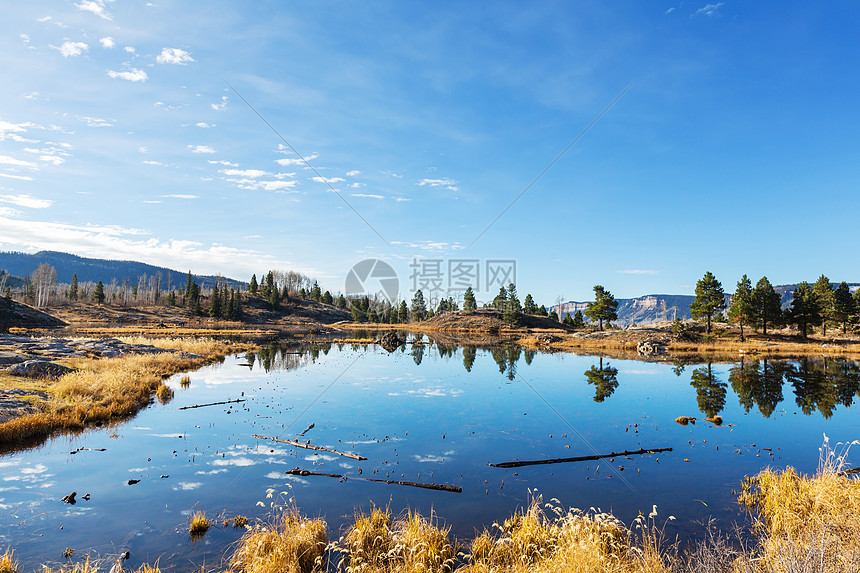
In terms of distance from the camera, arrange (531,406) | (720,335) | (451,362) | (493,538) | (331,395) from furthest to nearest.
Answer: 1. (720,335)
2. (451,362)
3. (331,395)
4. (531,406)
5. (493,538)

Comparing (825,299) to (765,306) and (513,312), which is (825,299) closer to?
(765,306)

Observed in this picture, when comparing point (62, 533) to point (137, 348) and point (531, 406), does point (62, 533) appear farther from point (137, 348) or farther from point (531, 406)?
point (137, 348)

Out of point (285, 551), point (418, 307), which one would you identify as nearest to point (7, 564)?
point (285, 551)

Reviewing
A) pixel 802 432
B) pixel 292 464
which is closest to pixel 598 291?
pixel 802 432

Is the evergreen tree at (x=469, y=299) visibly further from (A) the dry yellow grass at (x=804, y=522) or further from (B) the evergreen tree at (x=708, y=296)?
(A) the dry yellow grass at (x=804, y=522)

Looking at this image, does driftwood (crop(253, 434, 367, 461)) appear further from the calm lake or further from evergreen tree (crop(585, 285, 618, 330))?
evergreen tree (crop(585, 285, 618, 330))

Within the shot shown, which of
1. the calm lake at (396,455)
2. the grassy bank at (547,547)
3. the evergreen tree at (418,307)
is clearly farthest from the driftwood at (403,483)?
the evergreen tree at (418,307)

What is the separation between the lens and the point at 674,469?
15.0 m

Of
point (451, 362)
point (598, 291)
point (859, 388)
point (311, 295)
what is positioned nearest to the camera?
point (859, 388)

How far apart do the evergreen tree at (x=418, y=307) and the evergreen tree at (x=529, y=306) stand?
144 ft

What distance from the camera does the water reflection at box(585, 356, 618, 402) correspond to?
29391 mm

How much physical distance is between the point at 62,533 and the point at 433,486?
387 inches

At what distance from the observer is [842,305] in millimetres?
74312

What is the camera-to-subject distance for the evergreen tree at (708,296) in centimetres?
7756
